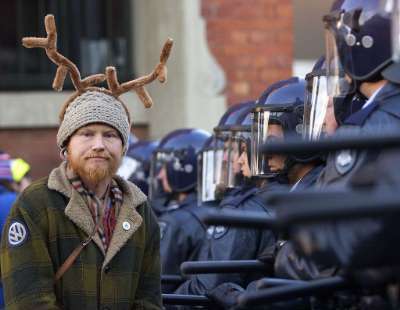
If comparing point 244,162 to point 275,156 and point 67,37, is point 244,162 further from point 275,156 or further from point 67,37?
point 67,37

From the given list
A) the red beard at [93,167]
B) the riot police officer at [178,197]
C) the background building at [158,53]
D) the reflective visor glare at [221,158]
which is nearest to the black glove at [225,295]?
the red beard at [93,167]

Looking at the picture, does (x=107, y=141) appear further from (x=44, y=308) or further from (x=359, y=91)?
(x=359, y=91)

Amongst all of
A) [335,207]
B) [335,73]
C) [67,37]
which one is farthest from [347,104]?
[67,37]

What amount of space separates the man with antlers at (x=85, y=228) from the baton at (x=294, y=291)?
1311 mm

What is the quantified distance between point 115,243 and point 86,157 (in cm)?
34

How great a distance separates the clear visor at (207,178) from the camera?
6098 millimetres

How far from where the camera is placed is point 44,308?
12.8 ft

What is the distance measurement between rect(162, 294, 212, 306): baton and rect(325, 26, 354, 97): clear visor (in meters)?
1.06

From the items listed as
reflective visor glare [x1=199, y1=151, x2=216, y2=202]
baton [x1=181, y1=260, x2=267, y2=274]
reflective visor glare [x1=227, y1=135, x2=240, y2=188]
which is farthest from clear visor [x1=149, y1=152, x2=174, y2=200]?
baton [x1=181, y1=260, x2=267, y2=274]

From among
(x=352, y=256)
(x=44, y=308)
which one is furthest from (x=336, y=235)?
(x=44, y=308)

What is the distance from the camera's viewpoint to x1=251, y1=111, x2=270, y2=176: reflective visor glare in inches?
185

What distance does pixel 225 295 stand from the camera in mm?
3910

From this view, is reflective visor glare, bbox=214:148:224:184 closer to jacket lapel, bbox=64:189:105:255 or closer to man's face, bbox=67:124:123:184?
man's face, bbox=67:124:123:184

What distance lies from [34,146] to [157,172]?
3251 mm
